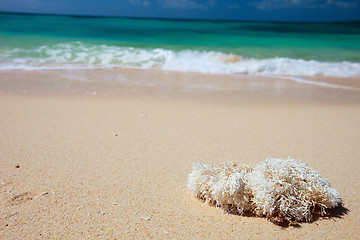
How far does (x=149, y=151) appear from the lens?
10.1 ft

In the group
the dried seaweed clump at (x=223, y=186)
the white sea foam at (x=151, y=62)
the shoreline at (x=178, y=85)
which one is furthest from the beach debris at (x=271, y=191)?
the white sea foam at (x=151, y=62)

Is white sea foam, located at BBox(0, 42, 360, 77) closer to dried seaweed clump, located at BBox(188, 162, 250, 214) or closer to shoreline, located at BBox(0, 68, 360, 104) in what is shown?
shoreline, located at BBox(0, 68, 360, 104)

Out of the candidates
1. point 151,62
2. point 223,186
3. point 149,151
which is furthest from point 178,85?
point 223,186

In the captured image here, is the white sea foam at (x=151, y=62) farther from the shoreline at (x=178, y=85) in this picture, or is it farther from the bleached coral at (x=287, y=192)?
the bleached coral at (x=287, y=192)

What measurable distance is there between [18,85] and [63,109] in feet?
7.26

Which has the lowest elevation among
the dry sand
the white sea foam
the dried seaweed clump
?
the white sea foam

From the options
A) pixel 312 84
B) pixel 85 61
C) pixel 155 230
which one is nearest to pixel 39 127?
pixel 155 230

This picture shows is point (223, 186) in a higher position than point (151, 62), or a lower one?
higher

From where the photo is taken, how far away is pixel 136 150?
309 cm

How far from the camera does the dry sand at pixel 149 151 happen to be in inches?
75.3

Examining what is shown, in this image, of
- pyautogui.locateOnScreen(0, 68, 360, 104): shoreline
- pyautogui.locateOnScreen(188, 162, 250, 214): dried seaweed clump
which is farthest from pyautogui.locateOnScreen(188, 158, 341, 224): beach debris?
pyautogui.locateOnScreen(0, 68, 360, 104): shoreline

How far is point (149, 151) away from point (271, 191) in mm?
1541

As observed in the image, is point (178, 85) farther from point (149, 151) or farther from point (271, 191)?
point (271, 191)

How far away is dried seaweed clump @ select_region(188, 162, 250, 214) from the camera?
6.19 feet
